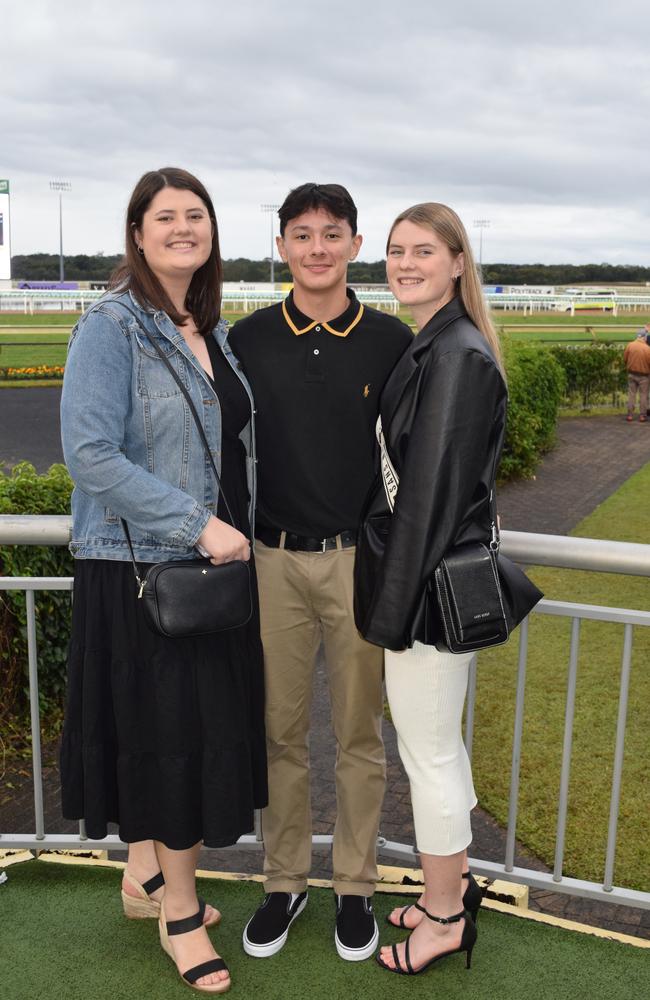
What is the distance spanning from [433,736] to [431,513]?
2.17ft

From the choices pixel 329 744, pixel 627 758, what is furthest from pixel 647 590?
pixel 329 744

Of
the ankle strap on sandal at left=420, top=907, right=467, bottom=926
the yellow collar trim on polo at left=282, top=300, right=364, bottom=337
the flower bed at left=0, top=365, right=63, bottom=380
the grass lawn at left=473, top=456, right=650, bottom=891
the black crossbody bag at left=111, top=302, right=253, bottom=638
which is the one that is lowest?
the grass lawn at left=473, top=456, right=650, bottom=891

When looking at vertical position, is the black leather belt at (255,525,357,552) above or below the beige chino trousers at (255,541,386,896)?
above

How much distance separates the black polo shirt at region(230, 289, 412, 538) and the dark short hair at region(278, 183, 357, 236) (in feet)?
1.17

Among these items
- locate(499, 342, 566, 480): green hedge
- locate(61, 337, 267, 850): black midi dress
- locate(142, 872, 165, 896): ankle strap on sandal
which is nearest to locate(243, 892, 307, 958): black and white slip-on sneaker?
locate(142, 872, 165, 896): ankle strap on sandal

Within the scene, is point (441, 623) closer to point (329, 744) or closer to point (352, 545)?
point (352, 545)

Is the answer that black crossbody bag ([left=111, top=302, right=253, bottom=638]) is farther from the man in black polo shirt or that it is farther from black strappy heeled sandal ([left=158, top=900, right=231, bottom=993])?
black strappy heeled sandal ([left=158, top=900, right=231, bottom=993])

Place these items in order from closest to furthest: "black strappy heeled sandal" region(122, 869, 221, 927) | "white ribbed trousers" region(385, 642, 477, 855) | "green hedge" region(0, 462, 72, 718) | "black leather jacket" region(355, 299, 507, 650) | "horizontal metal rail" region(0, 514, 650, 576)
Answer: "black leather jacket" region(355, 299, 507, 650) → "white ribbed trousers" region(385, 642, 477, 855) → "horizontal metal rail" region(0, 514, 650, 576) → "black strappy heeled sandal" region(122, 869, 221, 927) → "green hedge" region(0, 462, 72, 718)

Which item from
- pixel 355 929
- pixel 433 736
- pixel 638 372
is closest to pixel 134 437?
pixel 433 736

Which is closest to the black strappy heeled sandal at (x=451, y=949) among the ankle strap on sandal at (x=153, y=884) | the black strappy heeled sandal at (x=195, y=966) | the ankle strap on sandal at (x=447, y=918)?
the ankle strap on sandal at (x=447, y=918)

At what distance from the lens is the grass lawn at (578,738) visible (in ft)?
16.6

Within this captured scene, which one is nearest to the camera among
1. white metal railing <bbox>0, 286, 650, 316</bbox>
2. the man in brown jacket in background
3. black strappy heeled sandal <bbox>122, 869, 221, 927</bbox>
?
black strappy heeled sandal <bbox>122, 869, 221, 927</bbox>

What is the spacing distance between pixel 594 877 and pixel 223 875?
2.24 m

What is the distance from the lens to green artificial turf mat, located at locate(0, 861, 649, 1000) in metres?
2.72
